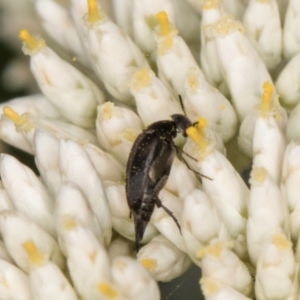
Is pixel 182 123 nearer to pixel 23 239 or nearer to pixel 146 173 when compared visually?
pixel 146 173

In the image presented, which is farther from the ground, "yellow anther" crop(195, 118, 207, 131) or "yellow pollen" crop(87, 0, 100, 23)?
"yellow pollen" crop(87, 0, 100, 23)

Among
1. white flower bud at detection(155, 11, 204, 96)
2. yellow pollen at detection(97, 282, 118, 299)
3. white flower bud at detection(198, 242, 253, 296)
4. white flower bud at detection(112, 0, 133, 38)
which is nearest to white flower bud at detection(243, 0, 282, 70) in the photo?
white flower bud at detection(155, 11, 204, 96)

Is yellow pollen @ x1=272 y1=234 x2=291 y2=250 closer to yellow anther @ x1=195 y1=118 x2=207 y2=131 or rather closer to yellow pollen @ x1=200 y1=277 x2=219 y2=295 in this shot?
yellow pollen @ x1=200 y1=277 x2=219 y2=295

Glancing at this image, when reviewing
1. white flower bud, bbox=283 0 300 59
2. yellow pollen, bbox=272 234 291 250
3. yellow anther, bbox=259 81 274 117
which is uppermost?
white flower bud, bbox=283 0 300 59

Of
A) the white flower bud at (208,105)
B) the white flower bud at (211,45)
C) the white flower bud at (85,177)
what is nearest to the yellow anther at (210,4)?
the white flower bud at (211,45)

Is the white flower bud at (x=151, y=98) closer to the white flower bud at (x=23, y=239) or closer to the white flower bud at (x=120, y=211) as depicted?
the white flower bud at (x=120, y=211)

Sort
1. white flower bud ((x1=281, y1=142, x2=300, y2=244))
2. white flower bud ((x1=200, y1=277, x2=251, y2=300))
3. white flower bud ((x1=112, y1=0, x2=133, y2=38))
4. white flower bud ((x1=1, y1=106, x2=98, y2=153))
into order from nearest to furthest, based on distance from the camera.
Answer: white flower bud ((x1=200, y1=277, x2=251, y2=300)) < white flower bud ((x1=281, y1=142, x2=300, y2=244)) < white flower bud ((x1=1, y1=106, x2=98, y2=153)) < white flower bud ((x1=112, y1=0, x2=133, y2=38))
